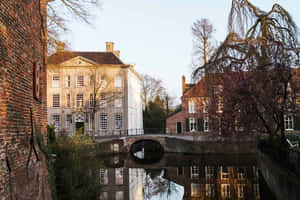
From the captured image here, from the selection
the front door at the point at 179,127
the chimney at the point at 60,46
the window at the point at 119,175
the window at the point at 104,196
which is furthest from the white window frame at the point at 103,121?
the chimney at the point at 60,46

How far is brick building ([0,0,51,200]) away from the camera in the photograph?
14.3 ft

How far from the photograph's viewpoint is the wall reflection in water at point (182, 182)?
39.0 feet

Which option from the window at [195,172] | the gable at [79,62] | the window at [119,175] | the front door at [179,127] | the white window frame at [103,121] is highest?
the gable at [79,62]

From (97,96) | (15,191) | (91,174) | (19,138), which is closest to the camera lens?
(15,191)

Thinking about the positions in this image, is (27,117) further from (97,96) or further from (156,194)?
(97,96)

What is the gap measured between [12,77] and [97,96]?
2439 centimetres

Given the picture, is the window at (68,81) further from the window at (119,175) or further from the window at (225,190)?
the window at (225,190)

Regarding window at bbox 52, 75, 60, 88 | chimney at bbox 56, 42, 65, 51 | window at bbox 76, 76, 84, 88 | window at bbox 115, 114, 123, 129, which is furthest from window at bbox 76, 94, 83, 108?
chimney at bbox 56, 42, 65, 51

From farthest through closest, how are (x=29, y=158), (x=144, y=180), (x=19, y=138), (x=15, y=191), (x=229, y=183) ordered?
(x=144, y=180), (x=229, y=183), (x=29, y=158), (x=19, y=138), (x=15, y=191)

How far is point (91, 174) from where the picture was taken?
9680mm

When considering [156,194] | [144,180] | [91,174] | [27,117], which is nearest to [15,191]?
[27,117]

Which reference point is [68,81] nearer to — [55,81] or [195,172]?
[55,81]

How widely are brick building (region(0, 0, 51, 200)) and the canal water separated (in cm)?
511

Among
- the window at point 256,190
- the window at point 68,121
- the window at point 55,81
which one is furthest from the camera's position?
the window at point 55,81
